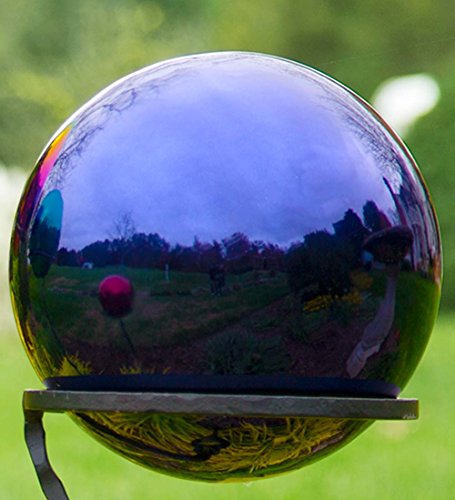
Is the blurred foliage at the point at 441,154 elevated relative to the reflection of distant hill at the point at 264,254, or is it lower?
elevated

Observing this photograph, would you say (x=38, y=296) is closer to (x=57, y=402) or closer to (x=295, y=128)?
(x=57, y=402)

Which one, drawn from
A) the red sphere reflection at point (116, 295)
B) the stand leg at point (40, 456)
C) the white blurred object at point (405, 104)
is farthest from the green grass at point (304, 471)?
the white blurred object at point (405, 104)

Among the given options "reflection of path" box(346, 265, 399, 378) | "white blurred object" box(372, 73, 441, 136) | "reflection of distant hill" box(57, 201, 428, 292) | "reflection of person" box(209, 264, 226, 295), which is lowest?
"reflection of path" box(346, 265, 399, 378)

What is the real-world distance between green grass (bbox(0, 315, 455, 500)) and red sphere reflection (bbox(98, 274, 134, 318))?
3.77 metres

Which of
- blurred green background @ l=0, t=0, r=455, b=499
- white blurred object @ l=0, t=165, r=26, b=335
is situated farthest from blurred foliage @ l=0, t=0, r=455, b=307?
white blurred object @ l=0, t=165, r=26, b=335

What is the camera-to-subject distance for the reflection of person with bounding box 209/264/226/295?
9.56ft

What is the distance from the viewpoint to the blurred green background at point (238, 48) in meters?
7.02

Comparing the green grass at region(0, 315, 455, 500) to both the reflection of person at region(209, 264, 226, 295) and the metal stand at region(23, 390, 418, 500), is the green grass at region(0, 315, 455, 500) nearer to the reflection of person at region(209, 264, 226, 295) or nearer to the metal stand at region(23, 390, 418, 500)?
the metal stand at region(23, 390, 418, 500)

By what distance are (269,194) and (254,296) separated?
22cm

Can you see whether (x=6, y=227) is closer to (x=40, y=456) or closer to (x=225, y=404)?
(x=40, y=456)

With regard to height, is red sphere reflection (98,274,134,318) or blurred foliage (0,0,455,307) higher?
blurred foliage (0,0,455,307)

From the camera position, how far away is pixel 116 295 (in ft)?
9.80

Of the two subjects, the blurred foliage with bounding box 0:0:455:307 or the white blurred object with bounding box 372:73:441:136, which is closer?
the white blurred object with bounding box 372:73:441:136

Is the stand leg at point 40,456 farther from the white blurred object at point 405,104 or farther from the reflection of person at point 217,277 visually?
the white blurred object at point 405,104
